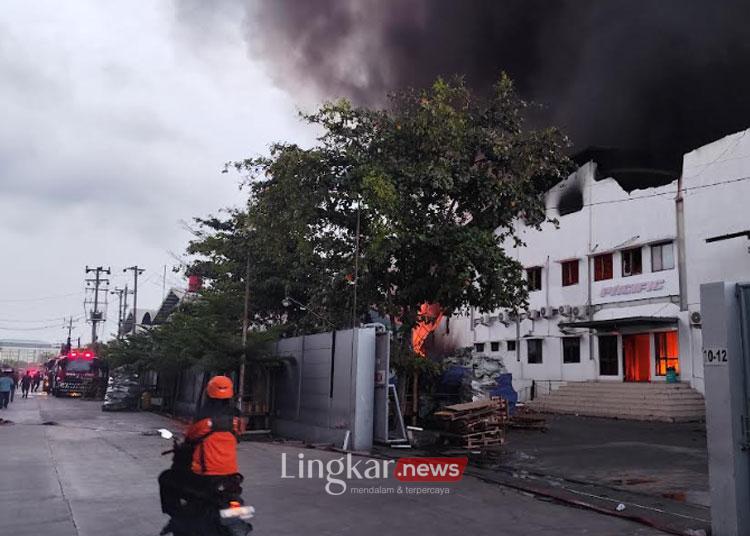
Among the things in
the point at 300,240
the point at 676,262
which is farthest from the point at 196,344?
the point at 676,262

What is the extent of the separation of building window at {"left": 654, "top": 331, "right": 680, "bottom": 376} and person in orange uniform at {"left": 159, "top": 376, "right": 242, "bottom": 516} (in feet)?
80.0

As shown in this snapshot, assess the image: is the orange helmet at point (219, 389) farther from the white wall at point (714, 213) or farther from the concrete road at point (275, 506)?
the white wall at point (714, 213)

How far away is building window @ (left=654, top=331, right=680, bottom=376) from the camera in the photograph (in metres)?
26.0

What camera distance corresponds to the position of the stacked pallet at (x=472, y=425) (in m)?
15.7

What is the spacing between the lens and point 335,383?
1593cm

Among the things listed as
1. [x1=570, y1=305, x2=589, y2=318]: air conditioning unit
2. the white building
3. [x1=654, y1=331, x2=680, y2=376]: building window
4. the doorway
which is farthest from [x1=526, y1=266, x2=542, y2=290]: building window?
[x1=654, y1=331, x2=680, y2=376]: building window

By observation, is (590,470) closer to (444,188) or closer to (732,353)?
(732,353)

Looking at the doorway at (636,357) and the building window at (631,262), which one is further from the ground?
the building window at (631,262)

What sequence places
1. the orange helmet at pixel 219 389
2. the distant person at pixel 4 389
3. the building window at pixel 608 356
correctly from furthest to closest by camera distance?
the building window at pixel 608 356
the distant person at pixel 4 389
the orange helmet at pixel 219 389

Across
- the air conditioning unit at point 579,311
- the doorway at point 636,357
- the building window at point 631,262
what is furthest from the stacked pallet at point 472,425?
the air conditioning unit at point 579,311

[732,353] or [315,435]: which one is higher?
[732,353]

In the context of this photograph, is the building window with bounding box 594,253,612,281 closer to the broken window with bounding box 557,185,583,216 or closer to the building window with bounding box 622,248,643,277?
the building window with bounding box 622,248,643,277

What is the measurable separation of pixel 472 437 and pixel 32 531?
10.7 metres

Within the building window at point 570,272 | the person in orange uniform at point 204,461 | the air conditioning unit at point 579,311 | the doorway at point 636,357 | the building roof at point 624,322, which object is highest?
the building window at point 570,272
